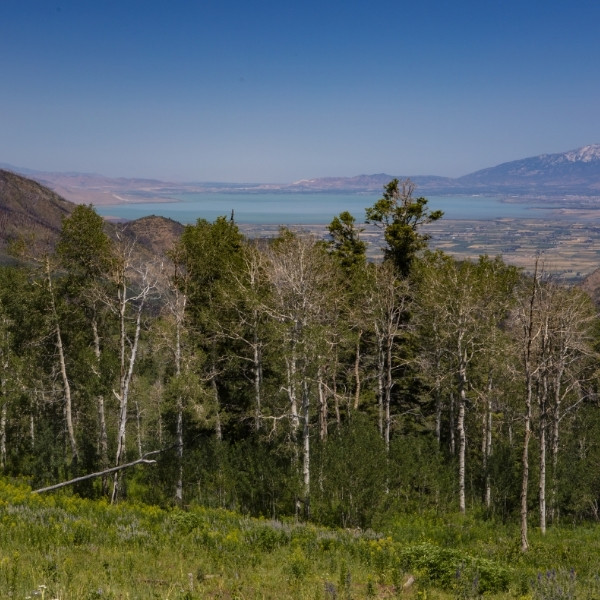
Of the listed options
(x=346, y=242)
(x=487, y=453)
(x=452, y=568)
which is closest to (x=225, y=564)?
(x=452, y=568)

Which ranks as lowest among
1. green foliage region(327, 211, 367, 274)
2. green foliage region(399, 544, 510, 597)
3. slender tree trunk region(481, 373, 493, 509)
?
slender tree trunk region(481, 373, 493, 509)

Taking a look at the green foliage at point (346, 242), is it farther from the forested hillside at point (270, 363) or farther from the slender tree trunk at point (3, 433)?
the slender tree trunk at point (3, 433)

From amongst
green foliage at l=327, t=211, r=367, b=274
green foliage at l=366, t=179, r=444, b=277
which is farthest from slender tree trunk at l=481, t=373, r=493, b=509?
green foliage at l=327, t=211, r=367, b=274

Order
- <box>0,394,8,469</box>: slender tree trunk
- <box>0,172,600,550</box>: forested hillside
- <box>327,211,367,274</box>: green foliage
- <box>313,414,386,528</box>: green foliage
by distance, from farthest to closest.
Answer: <box>327,211,367,274</box>: green foliage
<box>0,394,8,469</box>: slender tree trunk
<box>0,172,600,550</box>: forested hillside
<box>313,414,386,528</box>: green foliage

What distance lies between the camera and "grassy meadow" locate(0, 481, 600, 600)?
7.12m

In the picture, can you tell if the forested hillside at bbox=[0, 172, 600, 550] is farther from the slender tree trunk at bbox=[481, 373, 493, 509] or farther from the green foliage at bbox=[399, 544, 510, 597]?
the green foliage at bbox=[399, 544, 510, 597]

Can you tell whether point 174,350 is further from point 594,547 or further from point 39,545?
point 594,547

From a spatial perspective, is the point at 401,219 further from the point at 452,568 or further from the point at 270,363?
the point at 452,568

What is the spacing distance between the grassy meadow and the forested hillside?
6.06 metres

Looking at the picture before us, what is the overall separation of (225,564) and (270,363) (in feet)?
43.8

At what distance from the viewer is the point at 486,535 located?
59.6ft

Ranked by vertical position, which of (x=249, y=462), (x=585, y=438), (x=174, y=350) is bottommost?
(x=585, y=438)

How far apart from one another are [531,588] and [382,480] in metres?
A: 9.34

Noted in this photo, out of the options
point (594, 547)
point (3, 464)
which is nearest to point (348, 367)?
point (594, 547)
